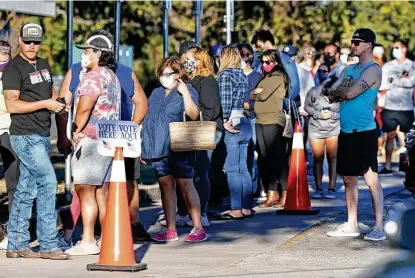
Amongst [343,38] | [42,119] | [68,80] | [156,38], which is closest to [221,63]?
[68,80]

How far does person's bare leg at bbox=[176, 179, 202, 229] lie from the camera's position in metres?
11.5

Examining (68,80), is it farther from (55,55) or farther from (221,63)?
(55,55)

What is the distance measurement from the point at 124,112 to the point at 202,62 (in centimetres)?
168

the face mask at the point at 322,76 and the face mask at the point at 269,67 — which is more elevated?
the face mask at the point at 269,67

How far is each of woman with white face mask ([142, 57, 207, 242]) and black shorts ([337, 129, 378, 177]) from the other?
4.71ft

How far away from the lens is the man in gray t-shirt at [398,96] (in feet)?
64.8

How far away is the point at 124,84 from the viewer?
11.0 m

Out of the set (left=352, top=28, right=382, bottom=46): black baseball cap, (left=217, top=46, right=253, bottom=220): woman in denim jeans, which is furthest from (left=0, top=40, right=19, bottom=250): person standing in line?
(left=352, top=28, right=382, bottom=46): black baseball cap

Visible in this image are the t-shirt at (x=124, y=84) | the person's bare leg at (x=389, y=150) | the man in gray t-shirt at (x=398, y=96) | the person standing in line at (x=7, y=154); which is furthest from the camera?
the man in gray t-shirt at (x=398, y=96)

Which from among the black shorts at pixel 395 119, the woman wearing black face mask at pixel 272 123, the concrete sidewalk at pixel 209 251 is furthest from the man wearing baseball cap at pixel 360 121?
the black shorts at pixel 395 119

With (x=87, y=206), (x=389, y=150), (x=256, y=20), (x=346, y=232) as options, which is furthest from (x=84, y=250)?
(x=256, y=20)

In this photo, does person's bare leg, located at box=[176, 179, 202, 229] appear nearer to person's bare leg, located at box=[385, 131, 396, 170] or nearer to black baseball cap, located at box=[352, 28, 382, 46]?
black baseball cap, located at box=[352, 28, 382, 46]

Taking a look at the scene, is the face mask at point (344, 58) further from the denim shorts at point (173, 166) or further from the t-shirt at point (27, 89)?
the t-shirt at point (27, 89)

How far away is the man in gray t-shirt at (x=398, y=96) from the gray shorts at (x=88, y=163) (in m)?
9.99
